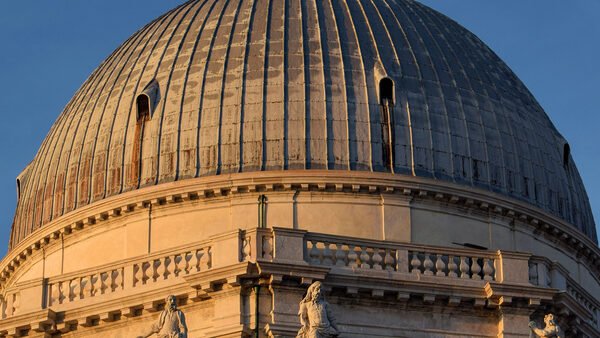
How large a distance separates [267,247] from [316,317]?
3.59 meters

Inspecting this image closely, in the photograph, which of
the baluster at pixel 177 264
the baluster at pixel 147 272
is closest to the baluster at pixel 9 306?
the baluster at pixel 147 272

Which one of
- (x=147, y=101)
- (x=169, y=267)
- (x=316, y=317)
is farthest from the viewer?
(x=147, y=101)

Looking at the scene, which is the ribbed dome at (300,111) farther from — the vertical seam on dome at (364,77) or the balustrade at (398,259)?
the balustrade at (398,259)

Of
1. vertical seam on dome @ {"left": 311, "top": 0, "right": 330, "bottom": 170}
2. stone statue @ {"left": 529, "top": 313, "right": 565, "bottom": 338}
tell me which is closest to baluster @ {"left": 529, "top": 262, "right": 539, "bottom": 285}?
stone statue @ {"left": 529, "top": 313, "right": 565, "bottom": 338}

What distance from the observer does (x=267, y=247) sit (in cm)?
5266

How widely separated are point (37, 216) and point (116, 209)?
424 centimetres

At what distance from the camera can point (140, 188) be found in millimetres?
61188

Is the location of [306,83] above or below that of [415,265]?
above

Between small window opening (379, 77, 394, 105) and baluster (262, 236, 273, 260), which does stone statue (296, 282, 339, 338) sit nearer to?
baluster (262, 236, 273, 260)

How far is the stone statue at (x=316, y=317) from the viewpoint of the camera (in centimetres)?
4950

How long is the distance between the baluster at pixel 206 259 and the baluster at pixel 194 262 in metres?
0.12

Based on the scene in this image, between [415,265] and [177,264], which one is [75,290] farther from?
[415,265]

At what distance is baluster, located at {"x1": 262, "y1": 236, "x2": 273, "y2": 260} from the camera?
5249cm

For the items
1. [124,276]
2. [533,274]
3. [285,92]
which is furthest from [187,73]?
[533,274]
